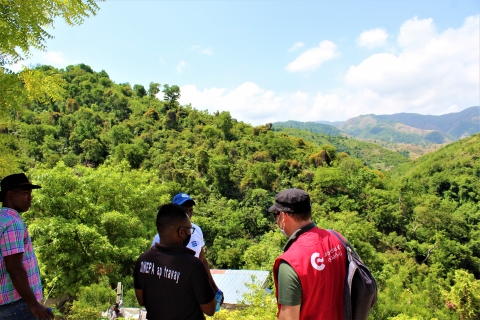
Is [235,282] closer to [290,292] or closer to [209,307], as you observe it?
[209,307]

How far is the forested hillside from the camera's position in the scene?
950cm

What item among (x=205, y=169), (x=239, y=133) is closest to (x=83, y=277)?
(x=205, y=169)

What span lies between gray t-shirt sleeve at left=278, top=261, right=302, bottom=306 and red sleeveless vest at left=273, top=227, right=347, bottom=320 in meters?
0.02

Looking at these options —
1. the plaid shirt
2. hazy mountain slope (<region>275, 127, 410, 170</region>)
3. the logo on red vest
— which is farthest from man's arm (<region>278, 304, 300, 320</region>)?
hazy mountain slope (<region>275, 127, 410, 170</region>)

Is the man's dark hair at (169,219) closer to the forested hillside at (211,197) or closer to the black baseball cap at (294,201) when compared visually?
the black baseball cap at (294,201)

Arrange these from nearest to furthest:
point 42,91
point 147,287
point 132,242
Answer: point 147,287, point 42,91, point 132,242

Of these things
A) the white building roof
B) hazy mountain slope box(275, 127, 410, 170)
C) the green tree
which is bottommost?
the white building roof

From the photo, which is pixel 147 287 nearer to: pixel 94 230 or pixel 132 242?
pixel 94 230

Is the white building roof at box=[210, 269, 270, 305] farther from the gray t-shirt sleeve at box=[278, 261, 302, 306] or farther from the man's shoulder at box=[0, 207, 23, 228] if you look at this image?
the gray t-shirt sleeve at box=[278, 261, 302, 306]

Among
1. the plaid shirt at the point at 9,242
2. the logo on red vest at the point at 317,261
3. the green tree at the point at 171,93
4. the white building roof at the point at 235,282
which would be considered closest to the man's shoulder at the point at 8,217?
the plaid shirt at the point at 9,242

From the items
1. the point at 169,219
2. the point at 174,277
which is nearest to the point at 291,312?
the point at 174,277

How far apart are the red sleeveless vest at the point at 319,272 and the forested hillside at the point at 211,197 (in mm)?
3097

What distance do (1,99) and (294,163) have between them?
34.1 metres

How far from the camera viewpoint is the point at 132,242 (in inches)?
421
